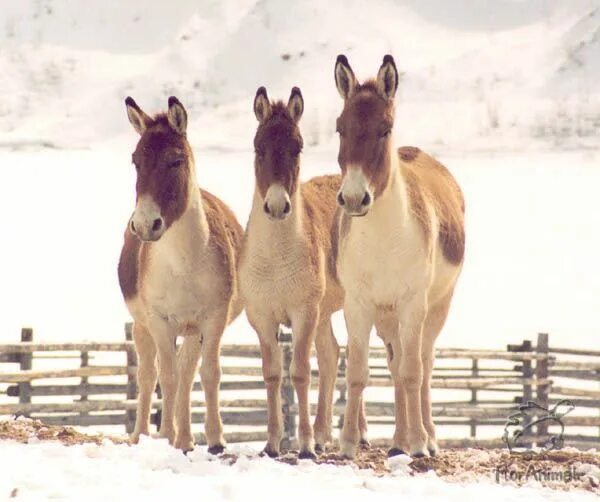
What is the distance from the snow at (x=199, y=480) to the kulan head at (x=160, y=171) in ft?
4.66

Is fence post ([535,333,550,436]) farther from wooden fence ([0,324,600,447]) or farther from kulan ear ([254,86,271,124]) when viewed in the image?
kulan ear ([254,86,271,124])

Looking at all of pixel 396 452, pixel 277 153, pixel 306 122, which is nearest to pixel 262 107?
pixel 277 153

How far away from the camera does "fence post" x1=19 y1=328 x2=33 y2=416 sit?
625 inches

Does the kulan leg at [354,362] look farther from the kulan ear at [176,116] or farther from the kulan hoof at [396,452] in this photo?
the kulan ear at [176,116]

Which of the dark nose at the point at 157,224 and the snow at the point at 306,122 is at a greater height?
the snow at the point at 306,122

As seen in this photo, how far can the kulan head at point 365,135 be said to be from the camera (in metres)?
8.09

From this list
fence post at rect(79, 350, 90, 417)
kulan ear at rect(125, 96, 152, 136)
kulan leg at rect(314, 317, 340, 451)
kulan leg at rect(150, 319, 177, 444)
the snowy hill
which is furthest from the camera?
the snowy hill

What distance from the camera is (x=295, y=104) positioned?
909 cm

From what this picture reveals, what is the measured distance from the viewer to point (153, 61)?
183 feet

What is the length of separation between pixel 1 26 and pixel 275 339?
2042 inches

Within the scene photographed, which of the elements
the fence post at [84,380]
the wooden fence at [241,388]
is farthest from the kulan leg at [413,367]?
the fence post at [84,380]

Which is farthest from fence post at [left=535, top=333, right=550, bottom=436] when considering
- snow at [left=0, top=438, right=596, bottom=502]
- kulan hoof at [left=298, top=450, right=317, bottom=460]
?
snow at [left=0, top=438, right=596, bottom=502]

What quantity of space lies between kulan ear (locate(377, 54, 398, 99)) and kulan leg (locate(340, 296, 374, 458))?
4.30ft

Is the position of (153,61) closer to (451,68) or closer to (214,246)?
(451,68)
